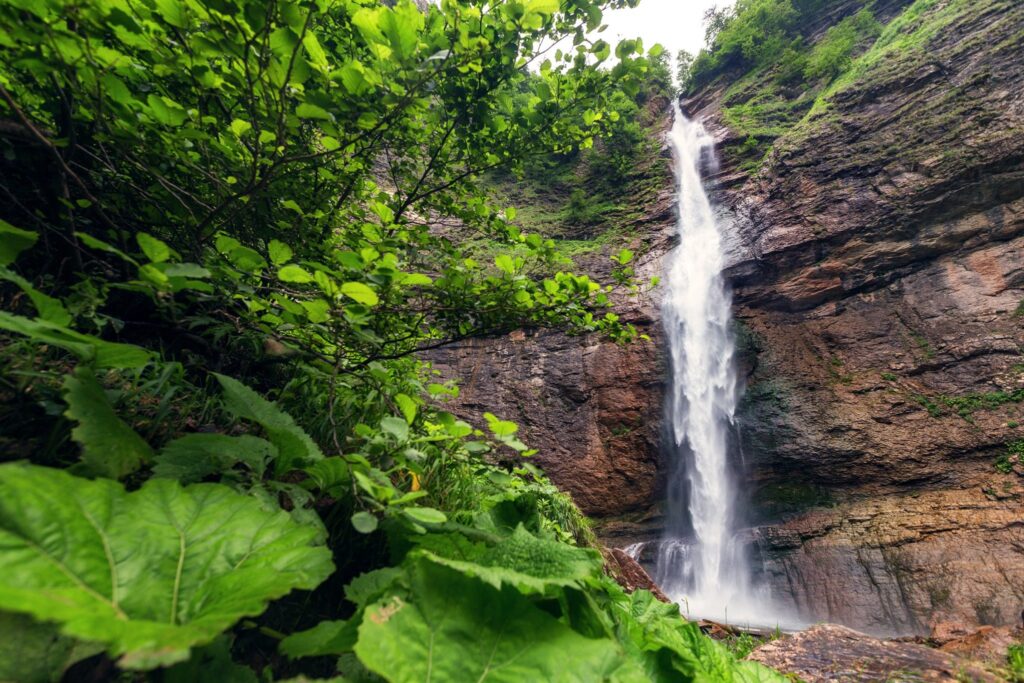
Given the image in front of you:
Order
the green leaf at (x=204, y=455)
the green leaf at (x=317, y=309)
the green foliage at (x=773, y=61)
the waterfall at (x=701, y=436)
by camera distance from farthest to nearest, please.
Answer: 1. the green foliage at (x=773, y=61)
2. the waterfall at (x=701, y=436)
3. the green leaf at (x=317, y=309)
4. the green leaf at (x=204, y=455)

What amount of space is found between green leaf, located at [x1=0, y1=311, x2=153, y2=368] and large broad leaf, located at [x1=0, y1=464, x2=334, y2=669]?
0.27 metres

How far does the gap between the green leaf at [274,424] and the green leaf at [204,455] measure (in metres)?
0.05

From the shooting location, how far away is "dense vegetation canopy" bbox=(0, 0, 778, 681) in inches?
26.9

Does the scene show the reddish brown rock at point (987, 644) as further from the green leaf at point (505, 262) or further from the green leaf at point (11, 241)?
the green leaf at point (11, 241)

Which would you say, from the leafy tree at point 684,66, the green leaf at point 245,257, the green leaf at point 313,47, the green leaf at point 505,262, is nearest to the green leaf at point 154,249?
the green leaf at point 245,257

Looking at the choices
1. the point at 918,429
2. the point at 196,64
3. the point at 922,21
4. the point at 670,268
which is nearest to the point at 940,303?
the point at 918,429

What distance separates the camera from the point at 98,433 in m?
0.93

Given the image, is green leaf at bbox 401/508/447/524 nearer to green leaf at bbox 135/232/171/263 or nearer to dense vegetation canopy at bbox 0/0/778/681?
dense vegetation canopy at bbox 0/0/778/681

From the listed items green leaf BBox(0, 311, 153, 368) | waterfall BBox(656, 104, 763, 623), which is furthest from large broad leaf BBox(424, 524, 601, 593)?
waterfall BBox(656, 104, 763, 623)

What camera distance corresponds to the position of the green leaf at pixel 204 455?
1.05 metres

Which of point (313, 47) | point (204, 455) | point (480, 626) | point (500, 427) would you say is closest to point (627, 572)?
point (500, 427)

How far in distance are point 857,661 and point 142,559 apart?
5.43m

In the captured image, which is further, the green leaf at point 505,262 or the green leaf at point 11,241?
the green leaf at point 505,262

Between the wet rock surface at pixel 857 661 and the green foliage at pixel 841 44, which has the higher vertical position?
the green foliage at pixel 841 44
